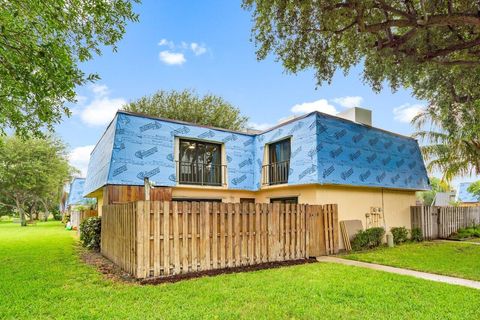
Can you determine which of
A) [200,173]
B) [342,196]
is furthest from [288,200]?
[200,173]

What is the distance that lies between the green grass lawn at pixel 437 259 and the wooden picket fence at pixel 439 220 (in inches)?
112

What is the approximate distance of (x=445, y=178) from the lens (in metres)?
21.8

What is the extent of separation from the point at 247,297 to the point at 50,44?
6.48 m

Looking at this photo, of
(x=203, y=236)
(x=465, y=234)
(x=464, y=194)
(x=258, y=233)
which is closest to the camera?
(x=203, y=236)

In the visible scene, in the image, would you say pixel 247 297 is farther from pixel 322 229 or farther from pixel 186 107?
pixel 186 107

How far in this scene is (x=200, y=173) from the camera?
1452 cm

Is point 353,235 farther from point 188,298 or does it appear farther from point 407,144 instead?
point 188,298

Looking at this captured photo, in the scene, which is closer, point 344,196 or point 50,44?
point 50,44

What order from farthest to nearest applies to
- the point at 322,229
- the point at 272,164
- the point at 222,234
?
the point at 272,164 → the point at 322,229 → the point at 222,234

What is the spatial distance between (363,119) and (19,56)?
13237 millimetres

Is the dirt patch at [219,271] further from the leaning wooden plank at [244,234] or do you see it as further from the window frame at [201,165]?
the window frame at [201,165]

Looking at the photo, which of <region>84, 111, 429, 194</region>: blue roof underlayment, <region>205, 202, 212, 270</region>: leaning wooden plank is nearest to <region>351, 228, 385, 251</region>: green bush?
<region>84, 111, 429, 194</region>: blue roof underlayment

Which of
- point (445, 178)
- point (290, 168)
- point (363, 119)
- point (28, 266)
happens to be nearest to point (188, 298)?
point (28, 266)

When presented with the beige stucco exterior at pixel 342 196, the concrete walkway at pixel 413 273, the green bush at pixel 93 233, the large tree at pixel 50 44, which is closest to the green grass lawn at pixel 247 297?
the concrete walkway at pixel 413 273
